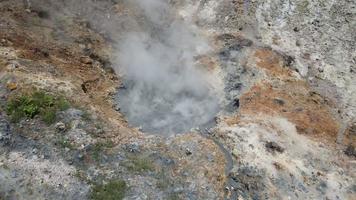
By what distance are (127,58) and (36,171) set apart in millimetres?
8924

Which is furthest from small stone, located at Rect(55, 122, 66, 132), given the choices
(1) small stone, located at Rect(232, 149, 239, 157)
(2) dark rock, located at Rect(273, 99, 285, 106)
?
(2) dark rock, located at Rect(273, 99, 285, 106)

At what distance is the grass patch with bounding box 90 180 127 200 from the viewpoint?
1612 cm

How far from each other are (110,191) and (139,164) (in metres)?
1.73

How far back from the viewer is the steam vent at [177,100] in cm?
1719

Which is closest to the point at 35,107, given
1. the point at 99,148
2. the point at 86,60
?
the point at 99,148

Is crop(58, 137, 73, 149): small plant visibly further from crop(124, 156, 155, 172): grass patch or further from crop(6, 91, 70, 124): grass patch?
crop(124, 156, 155, 172): grass patch

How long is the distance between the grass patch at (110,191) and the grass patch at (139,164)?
83 centimetres

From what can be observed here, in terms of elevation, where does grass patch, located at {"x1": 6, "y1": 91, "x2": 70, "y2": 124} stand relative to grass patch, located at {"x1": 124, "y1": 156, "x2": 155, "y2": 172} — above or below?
above

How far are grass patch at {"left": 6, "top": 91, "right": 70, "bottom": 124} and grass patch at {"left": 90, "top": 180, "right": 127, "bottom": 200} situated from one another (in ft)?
11.3

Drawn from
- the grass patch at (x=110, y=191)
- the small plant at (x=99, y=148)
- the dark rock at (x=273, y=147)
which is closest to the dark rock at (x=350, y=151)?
the dark rock at (x=273, y=147)

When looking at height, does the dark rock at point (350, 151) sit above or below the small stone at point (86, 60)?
above

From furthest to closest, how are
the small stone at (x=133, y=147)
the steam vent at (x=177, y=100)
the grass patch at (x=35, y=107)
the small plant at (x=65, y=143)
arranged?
the small stone at (x=133, y=147)
the grass patch at (x=35, y=107)
the small plant at (x=65, y=143)
the steam vent at (x=177, y=100)

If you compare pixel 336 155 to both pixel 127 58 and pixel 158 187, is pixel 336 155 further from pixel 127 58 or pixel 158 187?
pixel 127 58

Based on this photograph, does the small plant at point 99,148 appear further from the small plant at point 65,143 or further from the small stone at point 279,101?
the small stone at point 279,101
